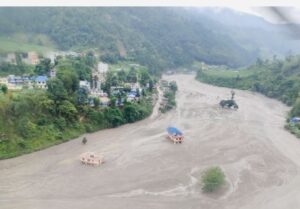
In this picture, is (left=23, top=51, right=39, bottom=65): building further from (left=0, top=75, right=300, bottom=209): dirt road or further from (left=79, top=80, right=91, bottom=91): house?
(left=0, top=75, right=300, bottom=209): dirt road

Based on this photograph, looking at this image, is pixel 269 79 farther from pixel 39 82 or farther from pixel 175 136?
Result: pixel 39 82

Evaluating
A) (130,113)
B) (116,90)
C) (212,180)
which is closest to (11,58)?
(116,90)

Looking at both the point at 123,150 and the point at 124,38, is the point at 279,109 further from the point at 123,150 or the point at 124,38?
the point at 124,38

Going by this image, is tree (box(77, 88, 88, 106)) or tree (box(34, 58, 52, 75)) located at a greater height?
tree (box(34, 58, 52, 75))

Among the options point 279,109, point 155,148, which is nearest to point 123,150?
point 155,148

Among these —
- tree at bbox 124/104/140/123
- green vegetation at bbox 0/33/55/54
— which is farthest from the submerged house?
tree at bbox 124/104/140/123

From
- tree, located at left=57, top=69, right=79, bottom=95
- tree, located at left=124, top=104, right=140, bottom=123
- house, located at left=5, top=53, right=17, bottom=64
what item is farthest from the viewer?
tree, located at left=124, top=104, right=140, bottom=123
